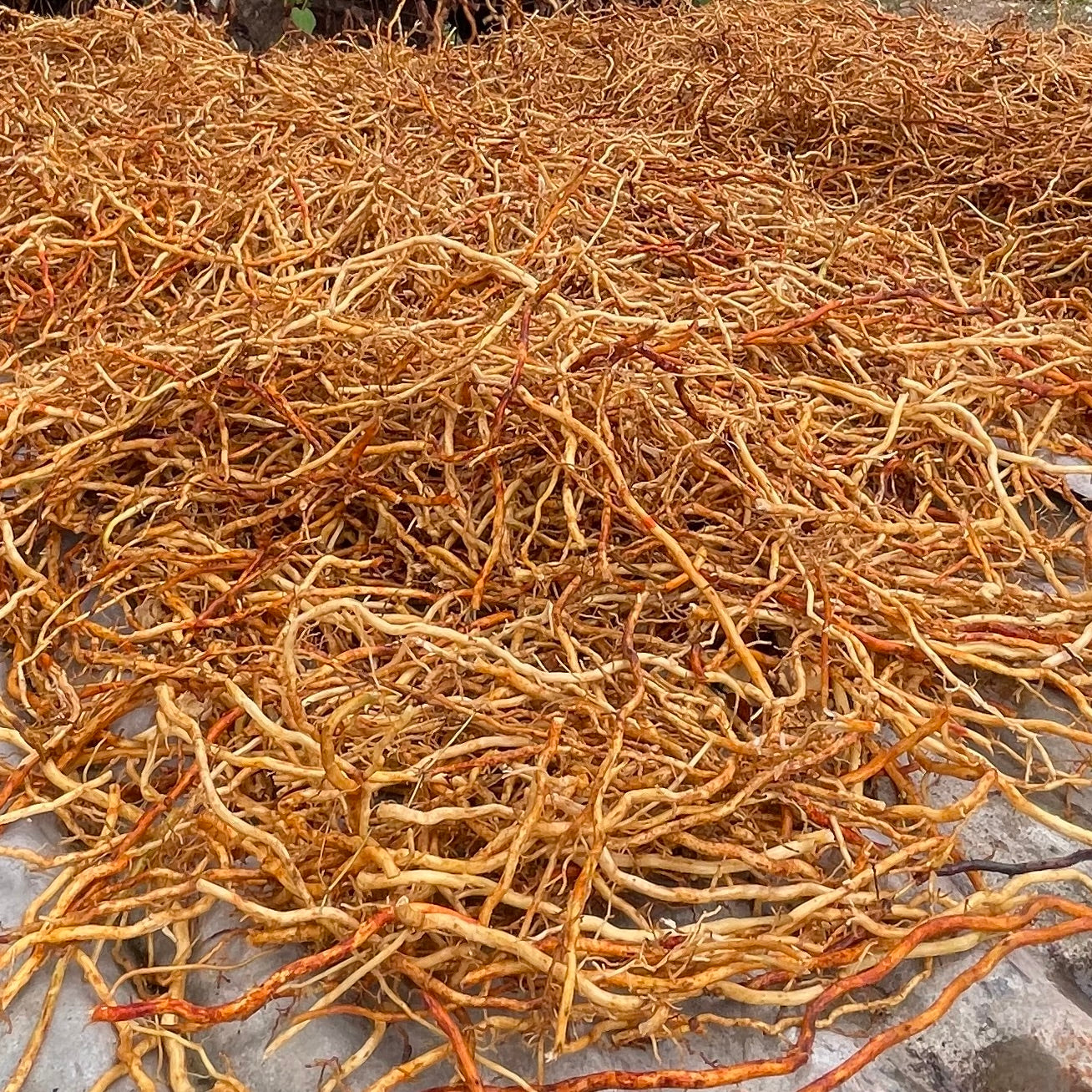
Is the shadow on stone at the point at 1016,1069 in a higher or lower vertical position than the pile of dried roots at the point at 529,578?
lower

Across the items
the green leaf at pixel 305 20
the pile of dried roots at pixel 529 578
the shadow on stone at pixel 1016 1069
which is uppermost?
the pile of dried roots at pixel 529 578

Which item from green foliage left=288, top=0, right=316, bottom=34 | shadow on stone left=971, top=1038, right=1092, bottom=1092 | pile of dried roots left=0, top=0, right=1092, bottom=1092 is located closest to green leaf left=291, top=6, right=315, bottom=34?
green foliage left=288, top=0, right=316, bottom=34

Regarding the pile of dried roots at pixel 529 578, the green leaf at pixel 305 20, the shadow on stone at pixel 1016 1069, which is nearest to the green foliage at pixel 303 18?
the green leaf at pixel 305 20

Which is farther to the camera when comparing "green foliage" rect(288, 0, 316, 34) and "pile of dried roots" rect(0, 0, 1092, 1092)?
"green foliage" rect(288, 0, 316, 34)

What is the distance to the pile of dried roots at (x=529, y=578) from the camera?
0.65 meters

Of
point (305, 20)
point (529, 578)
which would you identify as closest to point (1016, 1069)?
point (529, 578)

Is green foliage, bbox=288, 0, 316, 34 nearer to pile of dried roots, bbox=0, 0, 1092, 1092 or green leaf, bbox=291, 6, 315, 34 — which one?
green leaf, bbox=291, 6, 315, 34

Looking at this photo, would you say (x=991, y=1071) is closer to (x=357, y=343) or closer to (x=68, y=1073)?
(x=68, y=1073)

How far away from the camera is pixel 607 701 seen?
77 centimetres

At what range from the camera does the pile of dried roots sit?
65 cm

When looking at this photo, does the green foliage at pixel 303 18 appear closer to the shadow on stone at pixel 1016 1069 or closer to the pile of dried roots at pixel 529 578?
the pile of dried roots at pixel 529 578

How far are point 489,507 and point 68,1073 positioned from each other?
A: 524 millimetres

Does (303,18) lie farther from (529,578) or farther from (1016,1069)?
(1016,1069)

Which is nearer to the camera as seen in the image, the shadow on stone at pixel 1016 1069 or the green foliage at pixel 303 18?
the shadow on stone at pixel 1016 1069
